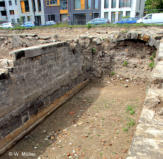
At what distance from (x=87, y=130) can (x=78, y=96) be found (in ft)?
8.75

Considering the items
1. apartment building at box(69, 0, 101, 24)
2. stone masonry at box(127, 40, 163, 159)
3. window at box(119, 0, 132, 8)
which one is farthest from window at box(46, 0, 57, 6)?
stone masonry at box(127, 40, 163, 159)

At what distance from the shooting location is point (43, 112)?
20.9 ft

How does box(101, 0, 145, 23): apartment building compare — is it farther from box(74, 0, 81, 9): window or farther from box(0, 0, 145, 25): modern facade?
box(74, 0, 81, 9): window

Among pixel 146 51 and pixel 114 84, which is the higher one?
pixel 146 51

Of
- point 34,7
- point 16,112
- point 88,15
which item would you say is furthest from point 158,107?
point 34,7

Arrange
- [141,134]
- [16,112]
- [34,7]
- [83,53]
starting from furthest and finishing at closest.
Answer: [34,7] < [83,53] < [16,112] < [141,134]

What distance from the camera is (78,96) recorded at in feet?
26.8

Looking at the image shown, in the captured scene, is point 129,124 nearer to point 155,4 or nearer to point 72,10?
point 155,4

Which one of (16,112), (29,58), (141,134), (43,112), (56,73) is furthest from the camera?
(56,73)

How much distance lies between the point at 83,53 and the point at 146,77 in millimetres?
3399

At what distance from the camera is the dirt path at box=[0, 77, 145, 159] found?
4.79 meters

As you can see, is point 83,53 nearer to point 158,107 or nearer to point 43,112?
point 43,112

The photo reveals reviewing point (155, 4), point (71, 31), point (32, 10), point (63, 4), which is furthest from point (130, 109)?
point (32, 10)

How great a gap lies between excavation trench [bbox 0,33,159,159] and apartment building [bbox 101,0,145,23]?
20332 mm
